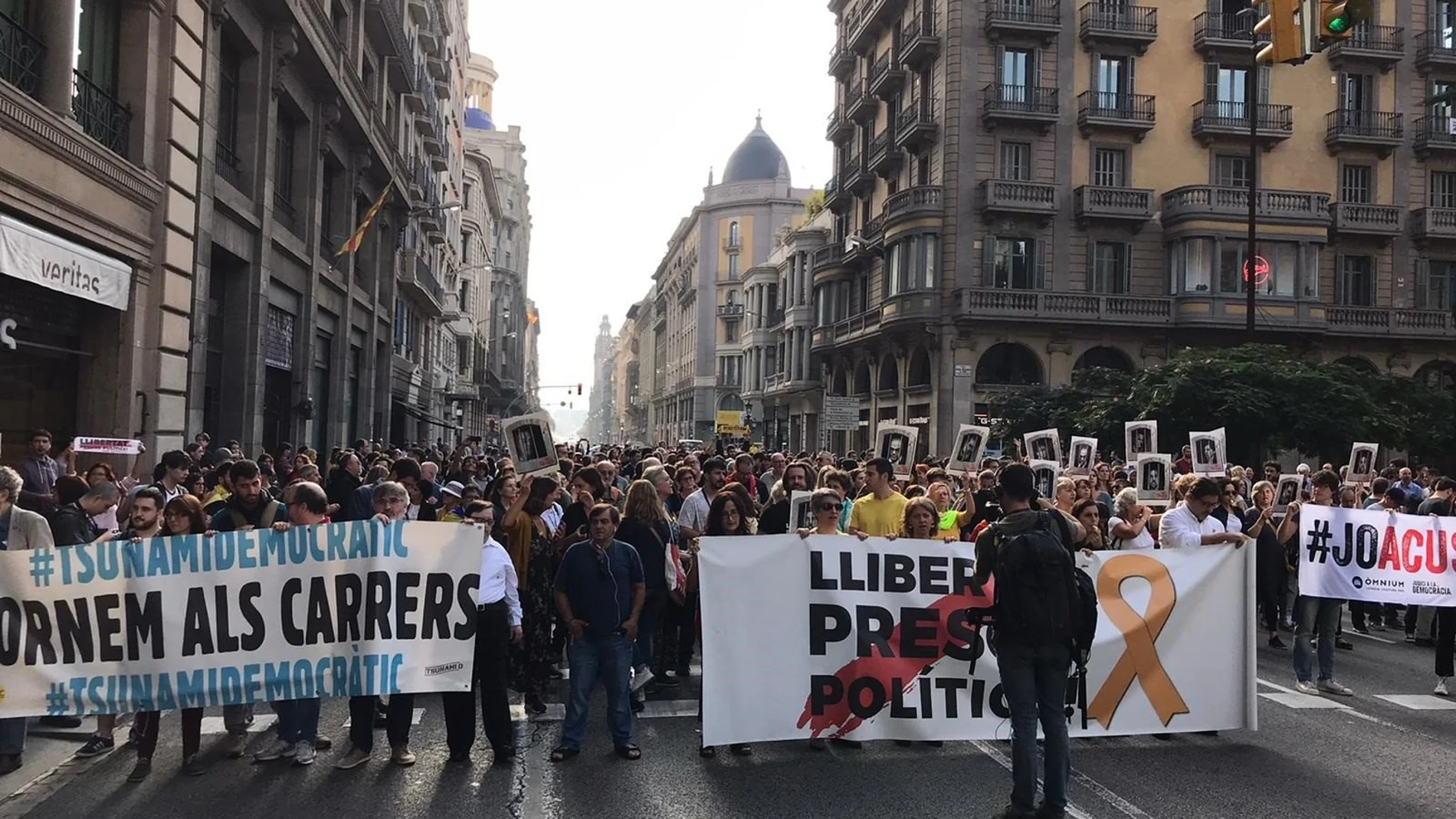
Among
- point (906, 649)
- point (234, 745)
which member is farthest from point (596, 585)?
point (234, 745)

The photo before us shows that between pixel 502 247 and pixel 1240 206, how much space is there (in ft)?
219

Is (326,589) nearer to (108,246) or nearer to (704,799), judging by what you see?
(704,799)

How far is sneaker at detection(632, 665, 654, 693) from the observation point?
8578 mm

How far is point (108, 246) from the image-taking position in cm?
1381

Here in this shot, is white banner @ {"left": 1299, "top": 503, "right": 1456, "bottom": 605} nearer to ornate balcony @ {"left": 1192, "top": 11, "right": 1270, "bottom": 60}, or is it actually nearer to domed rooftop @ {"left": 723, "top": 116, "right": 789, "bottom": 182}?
ornate balcony @ {"left": 1192, "top": 11, "right": 1270, "bottom": 60}

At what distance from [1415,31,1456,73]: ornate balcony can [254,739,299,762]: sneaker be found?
4677 centimetres

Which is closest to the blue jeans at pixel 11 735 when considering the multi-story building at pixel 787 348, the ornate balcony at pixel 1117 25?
the ornate balcony at pixel 1117 25

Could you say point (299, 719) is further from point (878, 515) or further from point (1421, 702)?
point (1421, 702)

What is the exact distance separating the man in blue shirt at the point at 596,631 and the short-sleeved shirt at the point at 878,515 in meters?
2.45

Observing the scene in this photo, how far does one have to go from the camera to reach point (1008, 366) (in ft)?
132

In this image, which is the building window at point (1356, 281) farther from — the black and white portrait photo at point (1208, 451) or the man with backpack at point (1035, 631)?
the man with backpack at point (1035, 631)

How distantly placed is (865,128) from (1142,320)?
16.2 m

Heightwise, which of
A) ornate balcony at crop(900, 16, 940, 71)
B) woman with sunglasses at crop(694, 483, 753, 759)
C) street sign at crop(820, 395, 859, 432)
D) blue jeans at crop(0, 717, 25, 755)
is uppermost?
ornate balcony at crop(900, 16, 940, 71)

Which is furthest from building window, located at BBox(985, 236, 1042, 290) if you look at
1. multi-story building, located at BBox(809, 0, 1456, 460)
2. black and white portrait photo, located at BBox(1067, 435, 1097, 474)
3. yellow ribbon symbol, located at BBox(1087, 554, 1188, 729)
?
yellow ribbon symbol, located at BBox(1087, 554, 1188, 729)
